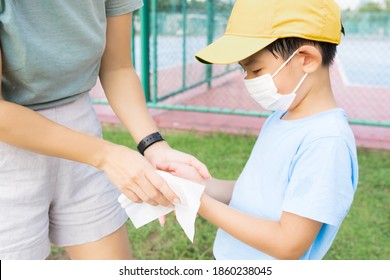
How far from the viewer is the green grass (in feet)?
8.55

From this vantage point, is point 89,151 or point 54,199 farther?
point 54,199

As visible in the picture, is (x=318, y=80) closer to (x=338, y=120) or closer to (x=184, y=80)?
(x=338, y=120)

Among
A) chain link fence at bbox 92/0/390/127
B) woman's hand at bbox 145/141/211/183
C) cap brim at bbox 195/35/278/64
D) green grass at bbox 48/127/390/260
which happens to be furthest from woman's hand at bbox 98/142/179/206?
chain link fence at bbox 92/0/390/127

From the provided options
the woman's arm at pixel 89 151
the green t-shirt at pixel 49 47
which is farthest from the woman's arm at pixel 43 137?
the green t-shirt at pixel 49 47

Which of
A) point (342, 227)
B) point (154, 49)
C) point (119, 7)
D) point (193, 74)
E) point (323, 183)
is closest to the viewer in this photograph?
point (323, 183)

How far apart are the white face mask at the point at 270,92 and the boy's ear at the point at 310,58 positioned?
17mm

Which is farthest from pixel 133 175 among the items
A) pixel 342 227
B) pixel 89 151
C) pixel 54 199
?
pixel 342 227

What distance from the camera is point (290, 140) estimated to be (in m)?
1.28

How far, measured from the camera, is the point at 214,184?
5.04 ft

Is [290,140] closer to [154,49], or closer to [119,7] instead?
[119,7]

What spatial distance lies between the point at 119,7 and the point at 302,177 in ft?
2.50

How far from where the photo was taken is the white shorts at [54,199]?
1.30 metres

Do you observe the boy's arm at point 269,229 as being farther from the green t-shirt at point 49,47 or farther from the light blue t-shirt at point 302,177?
the green t-shirt at point 49,47
